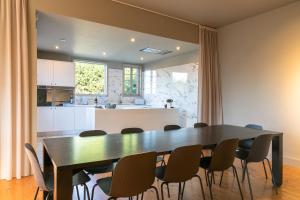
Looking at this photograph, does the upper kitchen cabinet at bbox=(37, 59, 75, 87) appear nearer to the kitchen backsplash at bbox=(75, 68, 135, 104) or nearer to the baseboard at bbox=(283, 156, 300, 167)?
the kitchen backsplash at bbox=(75, 68, 135, 104)

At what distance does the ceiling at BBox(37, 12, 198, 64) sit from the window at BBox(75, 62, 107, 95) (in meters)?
0.46

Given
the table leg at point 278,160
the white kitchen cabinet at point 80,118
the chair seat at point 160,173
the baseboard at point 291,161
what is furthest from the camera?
the white kitchen cabinet at point 80,118

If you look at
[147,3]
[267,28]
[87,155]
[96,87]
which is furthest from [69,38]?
[267,28]

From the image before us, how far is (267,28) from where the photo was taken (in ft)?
13.3

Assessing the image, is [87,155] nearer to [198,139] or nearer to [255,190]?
[198,139]

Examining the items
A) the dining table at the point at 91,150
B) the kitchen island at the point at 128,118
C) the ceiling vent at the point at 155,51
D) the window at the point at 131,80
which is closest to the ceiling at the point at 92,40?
the ceiling vent at the point at 155,51

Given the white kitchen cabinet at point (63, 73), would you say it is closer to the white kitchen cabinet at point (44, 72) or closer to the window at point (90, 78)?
the white kitchen cabinet at point (44, 72)

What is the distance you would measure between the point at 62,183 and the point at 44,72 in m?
5.01

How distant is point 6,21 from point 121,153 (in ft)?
8.41

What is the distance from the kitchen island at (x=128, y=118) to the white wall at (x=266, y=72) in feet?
4.98

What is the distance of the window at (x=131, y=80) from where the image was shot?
759cm

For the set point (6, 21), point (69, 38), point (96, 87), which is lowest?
point (96, 87)

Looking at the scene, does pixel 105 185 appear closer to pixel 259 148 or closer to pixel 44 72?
pixel 259 148

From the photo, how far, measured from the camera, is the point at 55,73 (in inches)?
228
